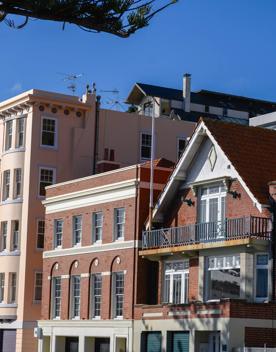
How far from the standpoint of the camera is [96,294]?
4347 centimetres

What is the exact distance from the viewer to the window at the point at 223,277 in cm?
3566

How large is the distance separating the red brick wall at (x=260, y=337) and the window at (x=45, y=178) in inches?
810

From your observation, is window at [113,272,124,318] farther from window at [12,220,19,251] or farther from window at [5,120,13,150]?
window at [5,120,13,150]

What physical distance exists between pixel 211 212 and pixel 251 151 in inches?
121

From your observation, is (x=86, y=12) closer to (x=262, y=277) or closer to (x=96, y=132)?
(x=262, y=277)

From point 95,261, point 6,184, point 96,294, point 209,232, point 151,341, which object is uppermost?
point 6,184

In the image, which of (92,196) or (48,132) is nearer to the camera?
(92,196)

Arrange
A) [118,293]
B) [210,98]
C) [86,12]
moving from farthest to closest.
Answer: [210,98] → [118,293] → [86,12]

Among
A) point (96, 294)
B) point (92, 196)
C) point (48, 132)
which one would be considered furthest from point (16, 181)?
point (96, 294)

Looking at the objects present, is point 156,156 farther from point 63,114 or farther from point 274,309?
point 274,309

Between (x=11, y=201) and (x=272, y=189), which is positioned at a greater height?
(x=11, y=201)

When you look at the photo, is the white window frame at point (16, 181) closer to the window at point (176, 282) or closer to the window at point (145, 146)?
the window at point (145, 146)

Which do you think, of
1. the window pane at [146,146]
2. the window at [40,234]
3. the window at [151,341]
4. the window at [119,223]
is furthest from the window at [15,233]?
the window at [151,341]

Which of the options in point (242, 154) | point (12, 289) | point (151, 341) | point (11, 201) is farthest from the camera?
point (11, 201)
